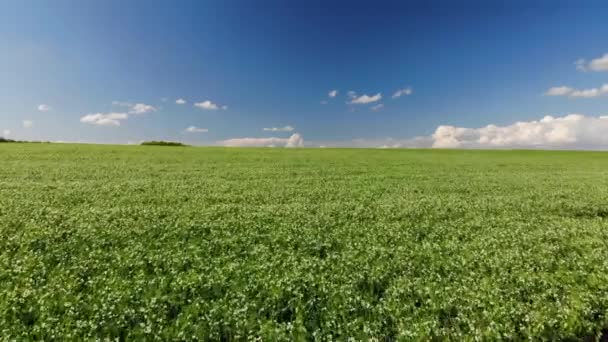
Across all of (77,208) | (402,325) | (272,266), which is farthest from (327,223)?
(77,208)

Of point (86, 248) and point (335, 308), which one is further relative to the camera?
point (86, 248)

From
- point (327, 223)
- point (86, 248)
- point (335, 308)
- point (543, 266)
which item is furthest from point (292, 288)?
point (543, 266)

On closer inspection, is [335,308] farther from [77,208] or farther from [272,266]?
[77,208]

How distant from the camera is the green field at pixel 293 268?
643 centimetres

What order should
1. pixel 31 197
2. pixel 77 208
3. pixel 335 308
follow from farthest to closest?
pixel 31 197
pixel 77 208
pixel 335 308

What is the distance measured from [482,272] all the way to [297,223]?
6.83 m

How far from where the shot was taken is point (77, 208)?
13422 mm

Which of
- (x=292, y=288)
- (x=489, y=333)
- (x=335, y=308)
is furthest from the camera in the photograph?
(x=292, y=288)

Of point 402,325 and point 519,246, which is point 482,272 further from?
point 402,325

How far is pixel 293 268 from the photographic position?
28.0 ft

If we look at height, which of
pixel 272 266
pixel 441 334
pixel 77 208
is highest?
pixel 77 208

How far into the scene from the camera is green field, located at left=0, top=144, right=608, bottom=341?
6430mm

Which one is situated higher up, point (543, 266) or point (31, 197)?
point (31, 197)

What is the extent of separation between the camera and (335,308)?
6.99m
